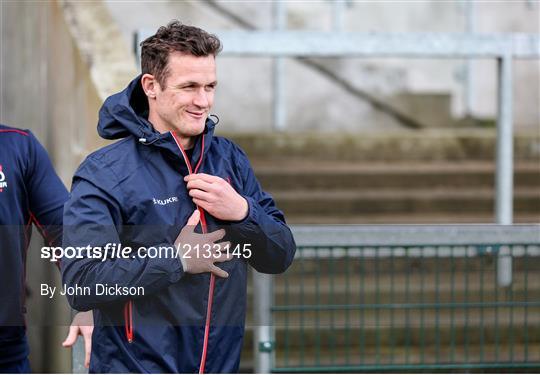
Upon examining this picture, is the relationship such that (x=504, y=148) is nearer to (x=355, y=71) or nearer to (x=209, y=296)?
(x=355, y=71)

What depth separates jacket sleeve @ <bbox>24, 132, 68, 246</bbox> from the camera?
128 inches

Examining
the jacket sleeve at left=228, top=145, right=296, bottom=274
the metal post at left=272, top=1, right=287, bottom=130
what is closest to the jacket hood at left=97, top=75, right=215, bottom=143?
the jacket sleeve at left=228, top=145, right=296, bottom=274

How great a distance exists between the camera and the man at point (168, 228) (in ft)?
8.43

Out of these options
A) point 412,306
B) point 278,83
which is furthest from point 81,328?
point 278,83

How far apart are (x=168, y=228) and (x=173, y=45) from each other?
45 centimetres

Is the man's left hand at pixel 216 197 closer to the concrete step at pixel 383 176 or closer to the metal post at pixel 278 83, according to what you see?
the concrete step at pixel 383 176

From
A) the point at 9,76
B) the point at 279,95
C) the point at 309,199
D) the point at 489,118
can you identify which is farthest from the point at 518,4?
the point at 9,76

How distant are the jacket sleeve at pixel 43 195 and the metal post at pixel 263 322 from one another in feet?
3.36

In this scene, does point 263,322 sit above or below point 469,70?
below

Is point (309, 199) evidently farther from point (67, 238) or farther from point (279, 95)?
point (67, 238)

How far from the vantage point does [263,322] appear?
4.15m

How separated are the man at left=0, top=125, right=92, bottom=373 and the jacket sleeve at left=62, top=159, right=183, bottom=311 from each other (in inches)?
25.8
